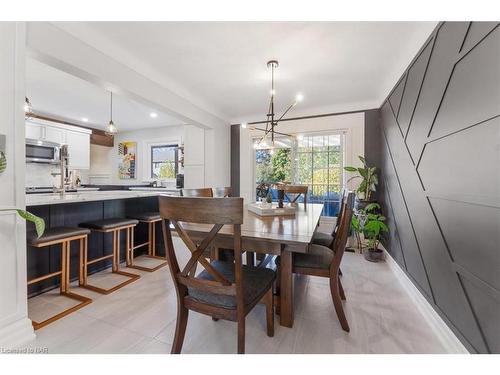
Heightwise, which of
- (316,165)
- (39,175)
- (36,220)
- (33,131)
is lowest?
(36,220)

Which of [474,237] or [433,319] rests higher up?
[474,237]

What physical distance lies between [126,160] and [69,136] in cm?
131

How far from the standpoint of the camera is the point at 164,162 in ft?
18.0

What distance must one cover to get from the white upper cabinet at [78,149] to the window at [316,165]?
4225 millimetres

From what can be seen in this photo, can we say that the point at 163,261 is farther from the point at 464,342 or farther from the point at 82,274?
the point at 464,342

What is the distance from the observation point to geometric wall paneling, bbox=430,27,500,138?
1072 mm

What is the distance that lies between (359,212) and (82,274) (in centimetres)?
344

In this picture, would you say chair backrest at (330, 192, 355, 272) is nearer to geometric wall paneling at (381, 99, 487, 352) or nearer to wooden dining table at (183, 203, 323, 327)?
wooden dining table at (183, 203, 323, 327)

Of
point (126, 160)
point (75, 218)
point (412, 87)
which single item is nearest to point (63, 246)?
point (75, 218)

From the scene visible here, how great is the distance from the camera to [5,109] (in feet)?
4.58

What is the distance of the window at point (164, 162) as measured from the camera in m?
5.40

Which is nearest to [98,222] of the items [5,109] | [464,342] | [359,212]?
[5,109]

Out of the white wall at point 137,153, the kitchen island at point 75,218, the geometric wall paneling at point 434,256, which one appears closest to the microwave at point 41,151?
the white wall at point 137,153

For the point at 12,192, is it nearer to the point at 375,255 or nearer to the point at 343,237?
the point at 343,237
